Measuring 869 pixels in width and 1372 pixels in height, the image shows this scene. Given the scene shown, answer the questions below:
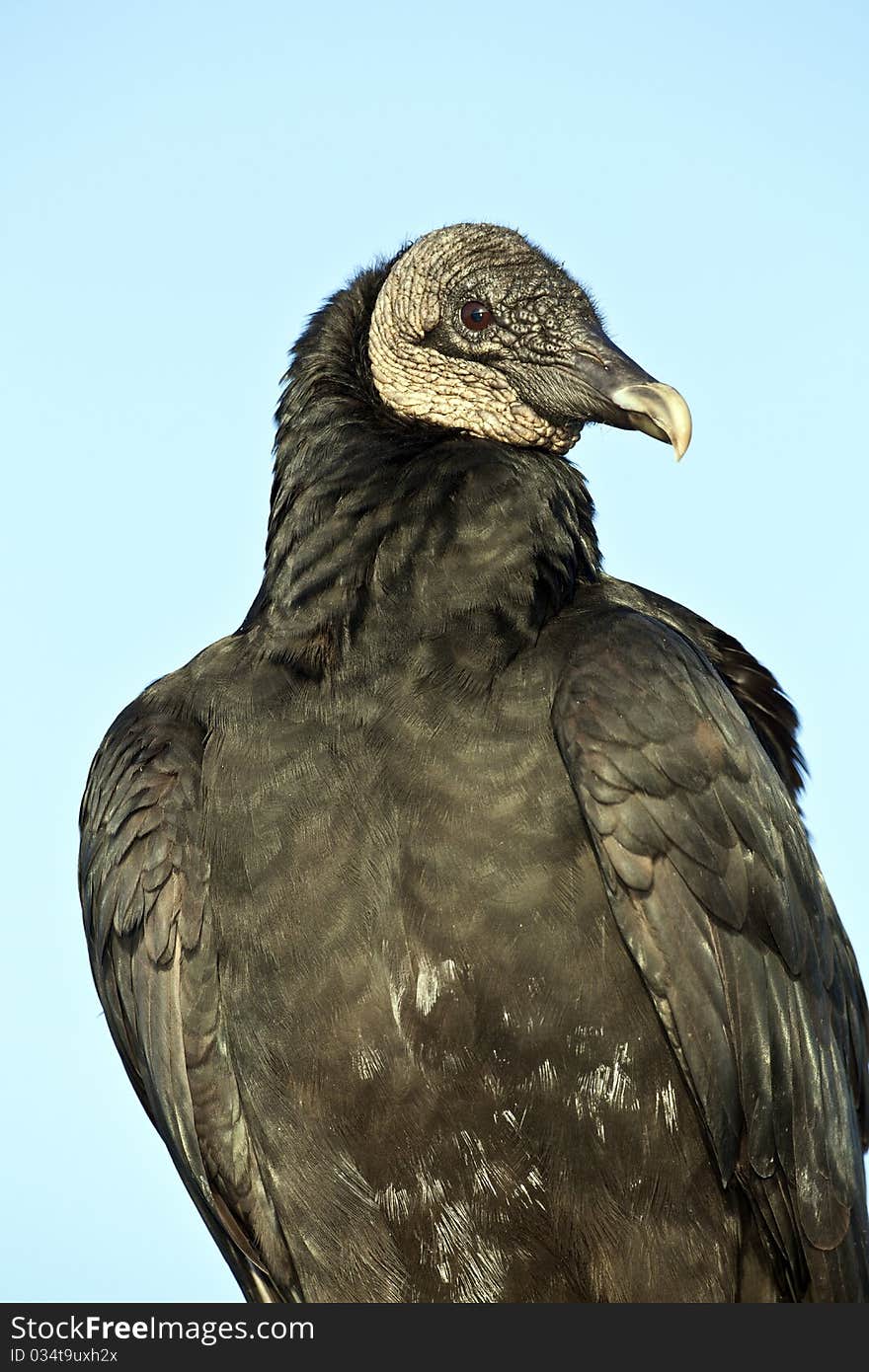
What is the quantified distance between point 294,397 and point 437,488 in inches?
25.3

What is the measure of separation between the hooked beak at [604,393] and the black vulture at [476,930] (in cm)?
1

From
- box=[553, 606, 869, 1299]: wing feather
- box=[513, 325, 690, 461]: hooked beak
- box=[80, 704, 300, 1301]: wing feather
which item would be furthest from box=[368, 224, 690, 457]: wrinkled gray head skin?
box=[80, 704, 300, 1301]: wing feather

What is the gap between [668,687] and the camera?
4664 mm

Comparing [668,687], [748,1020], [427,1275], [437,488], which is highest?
[437,488]

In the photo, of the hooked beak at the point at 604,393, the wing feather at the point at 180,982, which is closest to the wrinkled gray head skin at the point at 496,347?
the hooked beak at the point at 604,393

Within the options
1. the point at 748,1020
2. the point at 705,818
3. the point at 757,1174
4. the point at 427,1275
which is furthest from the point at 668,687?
the point at 427,1275

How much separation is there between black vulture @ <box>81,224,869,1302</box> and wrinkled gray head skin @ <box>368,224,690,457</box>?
0.26ft

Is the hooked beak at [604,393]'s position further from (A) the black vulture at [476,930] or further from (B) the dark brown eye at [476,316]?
(B) the dark brown eye at [476,316]

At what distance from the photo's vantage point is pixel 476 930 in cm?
447

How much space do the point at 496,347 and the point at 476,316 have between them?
0.12m

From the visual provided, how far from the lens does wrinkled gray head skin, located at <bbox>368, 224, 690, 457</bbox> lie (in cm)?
519

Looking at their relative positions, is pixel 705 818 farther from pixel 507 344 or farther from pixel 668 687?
pixel 507 344

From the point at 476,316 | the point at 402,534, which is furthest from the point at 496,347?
the point at 402,534

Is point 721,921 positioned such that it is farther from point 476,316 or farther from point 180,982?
point 476,316
